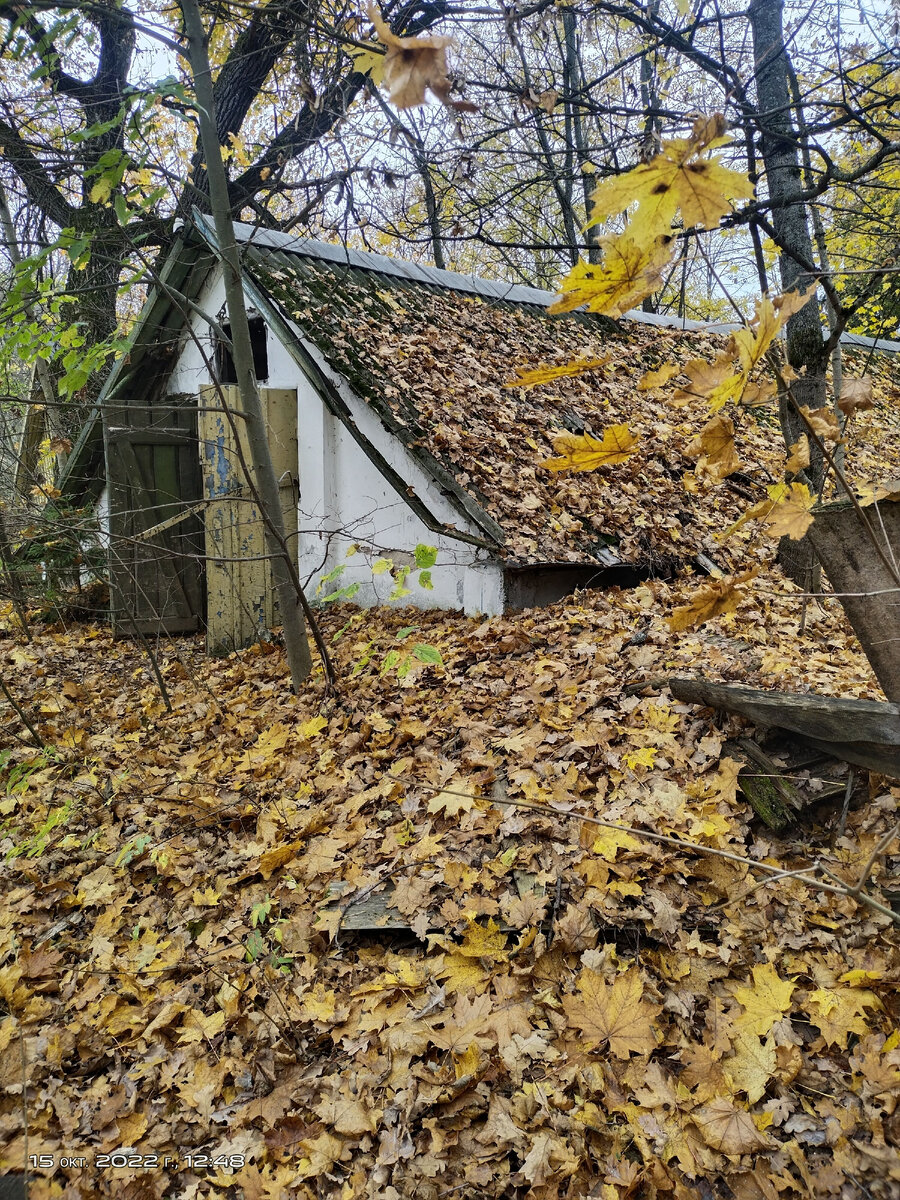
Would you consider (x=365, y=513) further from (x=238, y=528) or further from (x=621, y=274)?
(x=621, y=274)

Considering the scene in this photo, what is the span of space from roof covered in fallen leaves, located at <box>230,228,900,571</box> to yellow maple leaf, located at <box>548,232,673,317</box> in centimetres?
308

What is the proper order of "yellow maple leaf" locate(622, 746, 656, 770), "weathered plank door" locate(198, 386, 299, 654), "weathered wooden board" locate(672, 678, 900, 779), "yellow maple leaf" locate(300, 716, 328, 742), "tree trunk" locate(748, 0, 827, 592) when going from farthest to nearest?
"weathered plank door" locate(198, 386, 299, 654)
"yellow maple leaf" locate(300, 716, 328, 742)
"tree trunk" locate(748, 0, 827, 592)
"yellow maple leaf" locate(622, 746, 656, 770)
"weathered wooden board" locate(672, 678, 900, 779)

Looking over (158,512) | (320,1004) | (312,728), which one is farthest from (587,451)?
(158,512)

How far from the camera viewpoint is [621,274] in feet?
4.08

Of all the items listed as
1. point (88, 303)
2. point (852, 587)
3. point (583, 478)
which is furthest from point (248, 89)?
point (852, 587)

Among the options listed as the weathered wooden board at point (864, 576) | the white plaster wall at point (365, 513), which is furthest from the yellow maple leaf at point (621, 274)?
the white plaster wall at point (365, 513)

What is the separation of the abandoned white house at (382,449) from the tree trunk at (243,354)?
213mm

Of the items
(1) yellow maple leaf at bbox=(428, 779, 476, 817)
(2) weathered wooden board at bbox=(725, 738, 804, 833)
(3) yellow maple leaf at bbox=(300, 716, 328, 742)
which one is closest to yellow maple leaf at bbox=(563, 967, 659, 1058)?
(2) weathered wooden board at bbox=(725, 738, 804, 833)

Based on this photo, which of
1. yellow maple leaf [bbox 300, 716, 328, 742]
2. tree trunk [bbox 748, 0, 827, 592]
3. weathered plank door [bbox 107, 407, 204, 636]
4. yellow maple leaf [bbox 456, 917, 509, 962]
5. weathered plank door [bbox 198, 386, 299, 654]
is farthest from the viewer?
weathered plank door [bbox 107, 407, 204, 636]

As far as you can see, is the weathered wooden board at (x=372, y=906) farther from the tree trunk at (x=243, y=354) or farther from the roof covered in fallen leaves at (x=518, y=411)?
the roof covered in fallen leaves at (x=518, y=411)

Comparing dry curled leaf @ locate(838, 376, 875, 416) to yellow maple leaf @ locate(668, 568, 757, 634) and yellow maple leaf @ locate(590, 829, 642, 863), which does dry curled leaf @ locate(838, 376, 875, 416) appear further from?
yellow maple leaf @ locate(590, 829, 642, 863)

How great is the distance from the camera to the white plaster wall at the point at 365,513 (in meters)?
5.28

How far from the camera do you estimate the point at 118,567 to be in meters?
7.47

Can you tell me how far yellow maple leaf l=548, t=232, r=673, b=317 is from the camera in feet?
3.97
